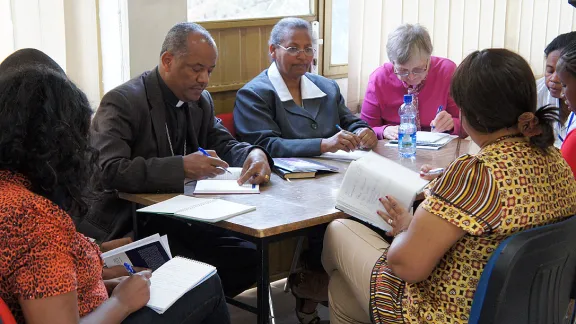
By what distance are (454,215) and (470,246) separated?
0.11m

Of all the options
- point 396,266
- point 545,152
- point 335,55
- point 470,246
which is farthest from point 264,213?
point 335,55

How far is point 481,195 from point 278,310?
74.0 inches

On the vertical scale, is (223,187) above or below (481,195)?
below

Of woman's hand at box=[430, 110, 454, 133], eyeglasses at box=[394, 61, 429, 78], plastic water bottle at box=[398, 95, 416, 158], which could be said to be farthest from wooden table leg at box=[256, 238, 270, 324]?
eyeglasses at box=[394, 61, 429, 78]

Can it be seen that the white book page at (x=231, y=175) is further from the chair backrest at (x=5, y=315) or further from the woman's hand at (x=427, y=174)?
the chair backrest at (x=5, y=315)

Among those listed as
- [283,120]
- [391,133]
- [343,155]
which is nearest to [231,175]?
[343,155]

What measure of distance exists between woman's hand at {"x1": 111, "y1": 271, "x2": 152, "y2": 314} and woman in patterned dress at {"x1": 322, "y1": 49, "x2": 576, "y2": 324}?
0.64 metres

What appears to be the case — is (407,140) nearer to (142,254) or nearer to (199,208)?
(199,208)

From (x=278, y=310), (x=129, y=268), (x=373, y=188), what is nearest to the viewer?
(x=129, y=268)

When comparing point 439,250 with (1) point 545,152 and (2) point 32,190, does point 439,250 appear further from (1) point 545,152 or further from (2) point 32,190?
(2) point 32,190

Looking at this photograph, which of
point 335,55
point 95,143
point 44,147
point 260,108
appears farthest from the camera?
point 335,55

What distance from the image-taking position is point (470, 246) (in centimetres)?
183

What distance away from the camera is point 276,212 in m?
2.39

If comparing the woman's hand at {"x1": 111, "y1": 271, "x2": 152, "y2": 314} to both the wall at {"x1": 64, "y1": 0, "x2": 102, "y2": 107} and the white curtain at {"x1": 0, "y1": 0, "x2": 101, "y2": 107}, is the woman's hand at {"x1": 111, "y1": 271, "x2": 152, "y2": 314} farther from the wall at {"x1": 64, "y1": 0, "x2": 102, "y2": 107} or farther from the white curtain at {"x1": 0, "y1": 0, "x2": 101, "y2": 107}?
the wall at {"x1": 64, "y1": 0, "x2": 102, "y2": 107}
